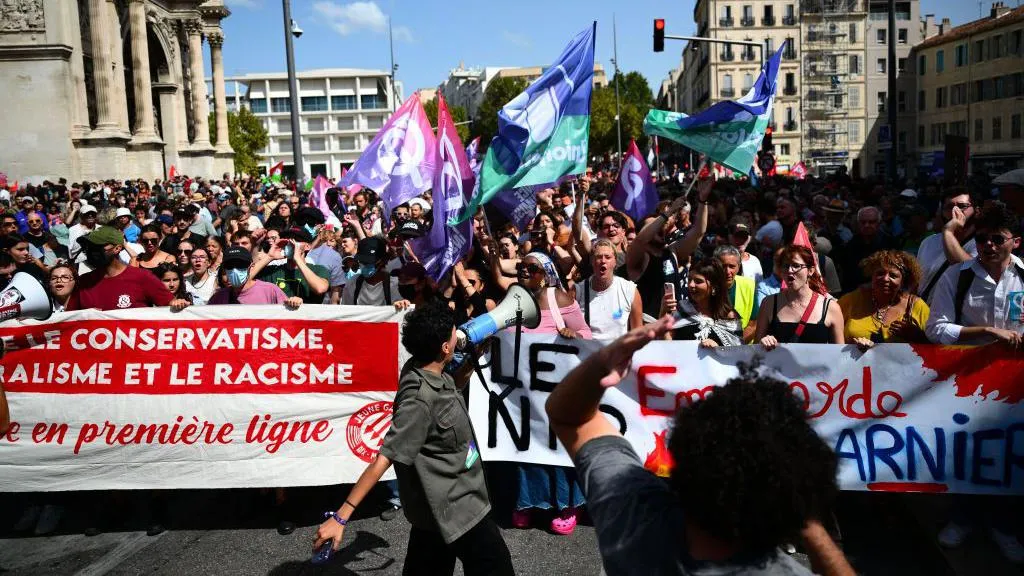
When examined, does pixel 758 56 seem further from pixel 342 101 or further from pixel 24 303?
pixel 24 303

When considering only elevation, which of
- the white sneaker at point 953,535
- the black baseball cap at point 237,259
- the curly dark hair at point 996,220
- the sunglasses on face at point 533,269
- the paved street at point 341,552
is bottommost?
the paved street at point 341,552

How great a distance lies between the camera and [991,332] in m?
4.38

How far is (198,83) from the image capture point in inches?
1704

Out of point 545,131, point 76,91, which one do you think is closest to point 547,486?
point 545,131

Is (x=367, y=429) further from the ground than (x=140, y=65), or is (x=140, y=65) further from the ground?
(x=140, y=65)

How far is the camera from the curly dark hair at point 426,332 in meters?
3.53

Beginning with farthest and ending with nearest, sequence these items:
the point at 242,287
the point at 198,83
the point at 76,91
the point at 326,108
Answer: the point at 326,108 → the point at 198,83 → the point at 76,91 → the point at 242,287

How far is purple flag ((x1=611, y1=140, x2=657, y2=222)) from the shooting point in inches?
400

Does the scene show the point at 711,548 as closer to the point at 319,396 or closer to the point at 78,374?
the point at 319,396

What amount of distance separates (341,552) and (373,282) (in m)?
2.40

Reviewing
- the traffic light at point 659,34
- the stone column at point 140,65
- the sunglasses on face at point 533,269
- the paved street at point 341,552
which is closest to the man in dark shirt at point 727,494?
the paved street at point 341,552

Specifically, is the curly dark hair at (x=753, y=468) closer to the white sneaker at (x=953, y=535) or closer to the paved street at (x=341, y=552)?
the paved street at (x=341, y=552)

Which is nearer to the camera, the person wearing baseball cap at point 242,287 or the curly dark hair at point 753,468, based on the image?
the curly dark hair at point 753,468

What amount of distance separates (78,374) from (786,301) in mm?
4470
